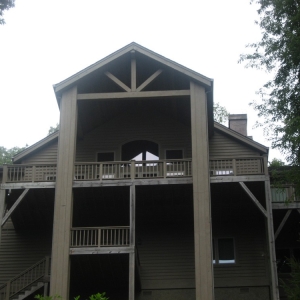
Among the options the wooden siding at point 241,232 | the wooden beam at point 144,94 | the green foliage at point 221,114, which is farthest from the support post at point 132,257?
the green foliage at point 221,114

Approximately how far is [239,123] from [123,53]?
9412mm

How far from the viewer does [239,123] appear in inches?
1190

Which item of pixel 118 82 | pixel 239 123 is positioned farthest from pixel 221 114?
pixel 118 82

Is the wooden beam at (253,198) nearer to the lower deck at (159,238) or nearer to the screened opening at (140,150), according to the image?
the lower deck at (159,238)

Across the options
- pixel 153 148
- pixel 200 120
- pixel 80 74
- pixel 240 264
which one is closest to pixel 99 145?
pixel 153 148

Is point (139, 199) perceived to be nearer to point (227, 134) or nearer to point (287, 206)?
point (227, 134)

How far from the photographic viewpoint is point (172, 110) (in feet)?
88.9

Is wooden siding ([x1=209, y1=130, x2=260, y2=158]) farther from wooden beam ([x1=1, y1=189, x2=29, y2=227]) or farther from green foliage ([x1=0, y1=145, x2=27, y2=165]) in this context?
green foliage ([x1=0, y1=145, x2=27, y2=165])

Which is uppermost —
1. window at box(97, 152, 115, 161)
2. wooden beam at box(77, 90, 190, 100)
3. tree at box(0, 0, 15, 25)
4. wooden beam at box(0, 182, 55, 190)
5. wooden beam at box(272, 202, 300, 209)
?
tree at box(0, 0, 15, 25)

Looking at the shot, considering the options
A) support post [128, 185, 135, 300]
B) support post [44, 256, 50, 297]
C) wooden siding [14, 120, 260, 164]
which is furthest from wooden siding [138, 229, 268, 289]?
support post [44, 256, 50, 297]

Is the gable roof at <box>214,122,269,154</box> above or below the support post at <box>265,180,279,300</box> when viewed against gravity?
above

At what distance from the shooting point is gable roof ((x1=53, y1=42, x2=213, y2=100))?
23.5 metres

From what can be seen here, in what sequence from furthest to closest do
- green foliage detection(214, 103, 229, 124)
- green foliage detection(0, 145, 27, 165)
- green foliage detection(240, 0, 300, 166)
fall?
green foliage detection(0, 145, 27, 165) → green foliage detection(214, 103, 229, 124) → green foliage detection(240, 0, 300, 166)

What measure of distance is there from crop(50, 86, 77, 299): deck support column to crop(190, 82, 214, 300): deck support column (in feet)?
17.1
